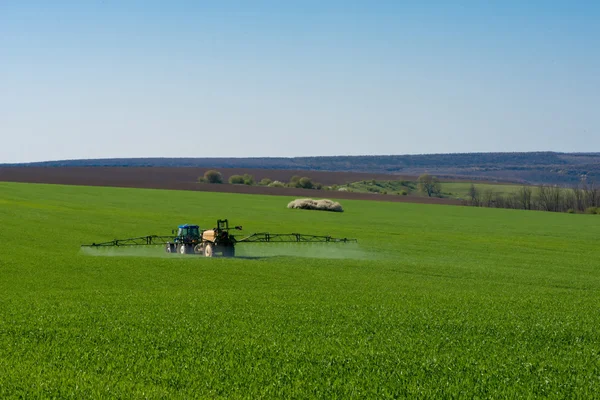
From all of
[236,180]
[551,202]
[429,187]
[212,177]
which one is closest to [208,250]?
[551,202]

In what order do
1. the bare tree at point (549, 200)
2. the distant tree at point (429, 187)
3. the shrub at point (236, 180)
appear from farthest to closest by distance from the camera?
the distant tree at point (429, 187) < the shrub at point (236, 180) < the bare tree at point (549, 200)

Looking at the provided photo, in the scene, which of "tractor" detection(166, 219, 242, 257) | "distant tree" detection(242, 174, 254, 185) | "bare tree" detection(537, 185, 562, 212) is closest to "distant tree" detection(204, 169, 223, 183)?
"distant tree" detection(242, 174, 254, 185)

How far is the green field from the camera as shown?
11.6 meters

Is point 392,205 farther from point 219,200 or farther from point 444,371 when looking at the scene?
point 444,371

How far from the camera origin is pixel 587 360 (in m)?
13.8

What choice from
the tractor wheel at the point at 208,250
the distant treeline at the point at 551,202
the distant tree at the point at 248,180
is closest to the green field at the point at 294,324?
the tractor wheel at the point at 208,250

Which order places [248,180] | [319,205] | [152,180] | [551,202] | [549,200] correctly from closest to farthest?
[319,205], [551,202], [549,200], [152,180], [248,180]

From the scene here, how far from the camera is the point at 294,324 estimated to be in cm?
1691

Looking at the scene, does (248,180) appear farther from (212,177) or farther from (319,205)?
(319,205)

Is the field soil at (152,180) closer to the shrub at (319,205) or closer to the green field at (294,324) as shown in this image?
the shrub at (319,205)

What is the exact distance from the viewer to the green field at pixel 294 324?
11648mm

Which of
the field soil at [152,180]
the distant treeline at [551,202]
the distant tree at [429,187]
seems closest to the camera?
the field soil at [152,180]

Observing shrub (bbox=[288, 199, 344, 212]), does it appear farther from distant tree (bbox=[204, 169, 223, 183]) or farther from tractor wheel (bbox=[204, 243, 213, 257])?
distant tree (bbox=[204, 169, 223, 183])

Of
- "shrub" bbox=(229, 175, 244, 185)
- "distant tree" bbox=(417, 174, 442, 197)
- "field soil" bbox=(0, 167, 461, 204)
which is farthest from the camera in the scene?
"distant tree" bbox=(417, 174, 442, 197)
